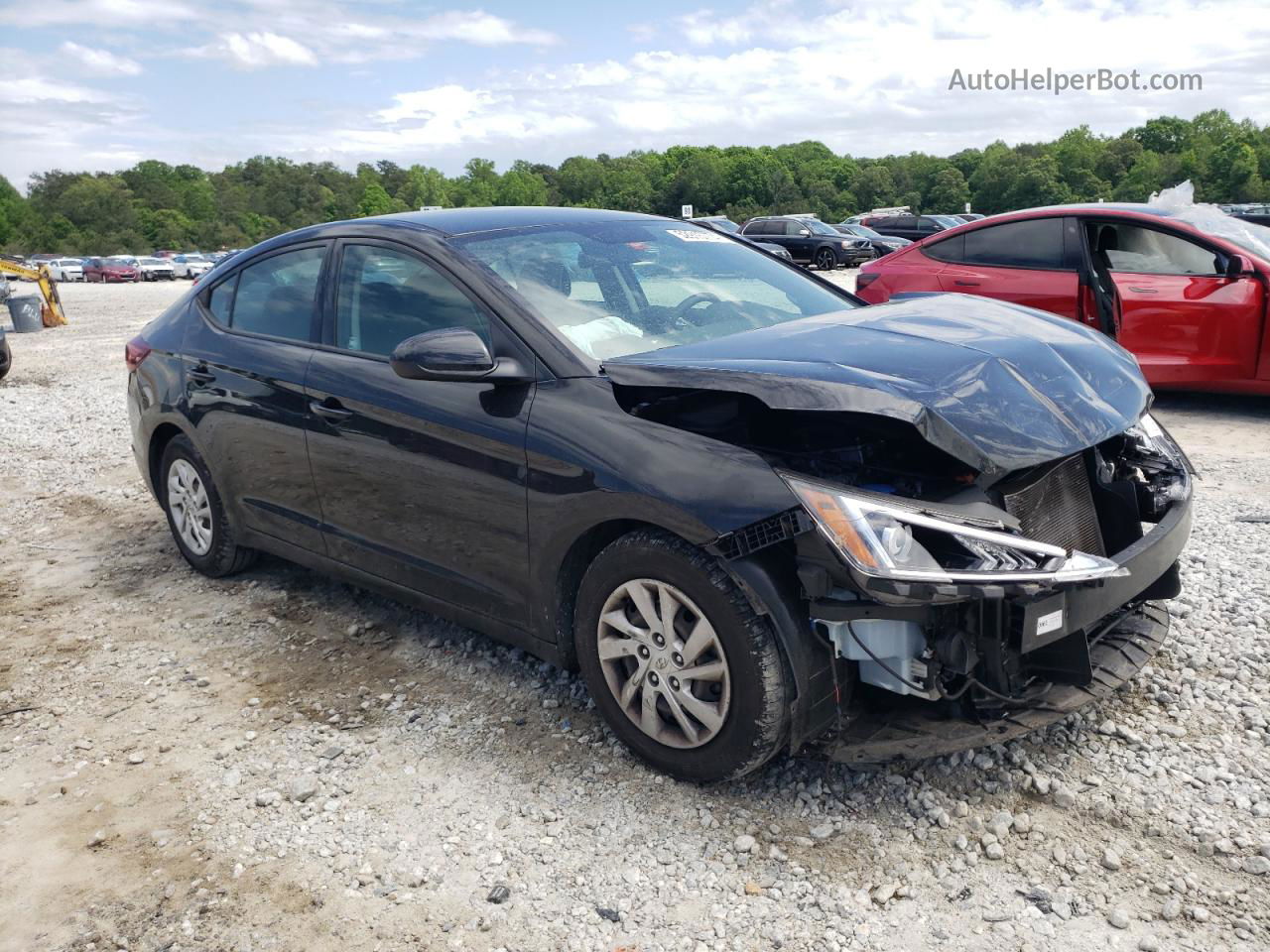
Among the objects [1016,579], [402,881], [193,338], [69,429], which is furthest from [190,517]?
[69,429]

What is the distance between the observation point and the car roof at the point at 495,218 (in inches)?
153

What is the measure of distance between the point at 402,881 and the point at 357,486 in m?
1.60

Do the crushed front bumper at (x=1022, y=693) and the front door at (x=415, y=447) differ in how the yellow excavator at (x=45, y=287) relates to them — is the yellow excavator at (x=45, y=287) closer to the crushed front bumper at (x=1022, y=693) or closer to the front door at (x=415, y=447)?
the front door at (x=415, y=447)

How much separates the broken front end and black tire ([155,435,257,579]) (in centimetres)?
291

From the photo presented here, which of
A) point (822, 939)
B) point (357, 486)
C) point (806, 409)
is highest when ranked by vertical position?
point (806, 409)

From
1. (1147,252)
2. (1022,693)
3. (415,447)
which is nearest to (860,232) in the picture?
(1147,252)

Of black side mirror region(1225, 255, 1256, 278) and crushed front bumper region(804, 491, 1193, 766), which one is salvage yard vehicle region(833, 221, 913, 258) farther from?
crushed front bumper region(804, 491, 1193, 766)

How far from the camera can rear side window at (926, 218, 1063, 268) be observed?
301 inches

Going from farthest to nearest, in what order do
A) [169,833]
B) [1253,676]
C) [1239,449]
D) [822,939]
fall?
[1239,449], [1253,676], [169,833], [822,939]

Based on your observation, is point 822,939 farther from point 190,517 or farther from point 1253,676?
point 190,517

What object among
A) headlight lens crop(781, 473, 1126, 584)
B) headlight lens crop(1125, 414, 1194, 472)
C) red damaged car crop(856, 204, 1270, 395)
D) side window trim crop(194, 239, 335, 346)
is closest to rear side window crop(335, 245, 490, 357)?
side window trim crop(194, 239, 335, 346)

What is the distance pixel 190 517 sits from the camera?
5082 mm

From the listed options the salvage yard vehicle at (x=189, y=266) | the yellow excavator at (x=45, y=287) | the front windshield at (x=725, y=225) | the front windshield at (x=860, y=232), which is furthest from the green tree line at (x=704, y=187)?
the yellow excavator at (x=45, y=287)

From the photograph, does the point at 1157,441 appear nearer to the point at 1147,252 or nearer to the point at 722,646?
the point at 722,646
